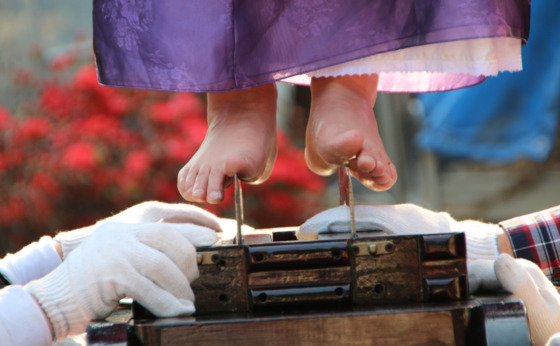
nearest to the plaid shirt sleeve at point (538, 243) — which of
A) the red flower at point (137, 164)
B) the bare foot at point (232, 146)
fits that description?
the bare foot at point (232, 146)

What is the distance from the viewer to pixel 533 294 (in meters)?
0.84

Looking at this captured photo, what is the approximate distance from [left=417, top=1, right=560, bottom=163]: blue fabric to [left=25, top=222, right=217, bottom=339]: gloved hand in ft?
8.33

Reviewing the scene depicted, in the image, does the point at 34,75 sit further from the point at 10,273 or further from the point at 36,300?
the point at 36,300

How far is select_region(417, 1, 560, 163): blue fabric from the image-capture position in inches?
118

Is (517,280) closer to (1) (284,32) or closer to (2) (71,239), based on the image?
(1) (284,32)

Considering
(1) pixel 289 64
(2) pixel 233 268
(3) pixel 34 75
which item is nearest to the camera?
(2) pixel 233 268

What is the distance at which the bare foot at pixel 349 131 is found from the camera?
988mm

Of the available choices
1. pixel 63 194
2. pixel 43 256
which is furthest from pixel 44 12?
pixel 43 256

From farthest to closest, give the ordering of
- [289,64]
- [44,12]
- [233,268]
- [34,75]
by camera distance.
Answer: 1. [44,12]
2. [34,75]
3. [289,64]
4. [233,268]

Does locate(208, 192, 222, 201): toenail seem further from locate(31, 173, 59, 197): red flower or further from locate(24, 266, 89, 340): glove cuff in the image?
locate(31, 173, 59, 197): red flower

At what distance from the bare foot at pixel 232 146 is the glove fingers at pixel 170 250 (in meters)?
0.16

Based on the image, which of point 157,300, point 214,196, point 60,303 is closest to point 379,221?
point 214,196

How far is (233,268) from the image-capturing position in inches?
31.7

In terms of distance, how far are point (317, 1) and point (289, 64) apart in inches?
4.3
